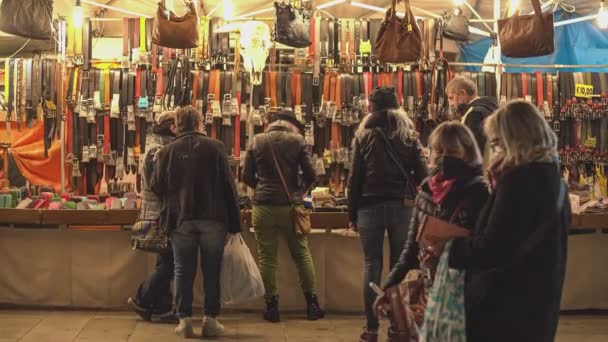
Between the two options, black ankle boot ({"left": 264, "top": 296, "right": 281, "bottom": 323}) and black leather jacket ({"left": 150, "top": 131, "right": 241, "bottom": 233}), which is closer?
black leather jacket ({"left": 150, "top": 131, "right": 241, "bottom": 233})

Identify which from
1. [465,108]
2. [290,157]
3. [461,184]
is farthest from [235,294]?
[461,184]

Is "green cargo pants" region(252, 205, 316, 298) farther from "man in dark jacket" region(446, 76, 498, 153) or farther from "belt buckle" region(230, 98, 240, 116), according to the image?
"belt buckle" region(230, 98, 240, 116)

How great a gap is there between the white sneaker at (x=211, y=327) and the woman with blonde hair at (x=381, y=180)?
110 cm

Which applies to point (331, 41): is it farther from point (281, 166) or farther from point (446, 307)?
point (446, 307)

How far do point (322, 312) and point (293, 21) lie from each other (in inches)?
99.6

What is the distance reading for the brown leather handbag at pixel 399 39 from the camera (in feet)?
25.1

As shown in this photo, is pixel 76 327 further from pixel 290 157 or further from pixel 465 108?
pixel 465 108

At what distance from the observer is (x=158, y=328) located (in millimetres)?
6734

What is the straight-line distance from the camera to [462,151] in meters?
3.89

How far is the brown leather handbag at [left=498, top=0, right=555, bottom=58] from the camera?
7.49 m

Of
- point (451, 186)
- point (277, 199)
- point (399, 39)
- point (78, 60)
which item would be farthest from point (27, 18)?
point (451, 186)

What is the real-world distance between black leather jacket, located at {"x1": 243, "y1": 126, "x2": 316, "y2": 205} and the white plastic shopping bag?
506mm

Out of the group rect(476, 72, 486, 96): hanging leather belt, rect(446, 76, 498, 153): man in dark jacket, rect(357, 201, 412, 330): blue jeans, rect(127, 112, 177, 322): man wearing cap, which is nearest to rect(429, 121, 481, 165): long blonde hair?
rect(446, 76, 498, 153): man in dark jacket

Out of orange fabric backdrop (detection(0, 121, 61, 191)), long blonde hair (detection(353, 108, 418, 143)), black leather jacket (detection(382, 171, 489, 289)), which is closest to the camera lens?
black leather jacket (detection(382, 171, 489, 289))
